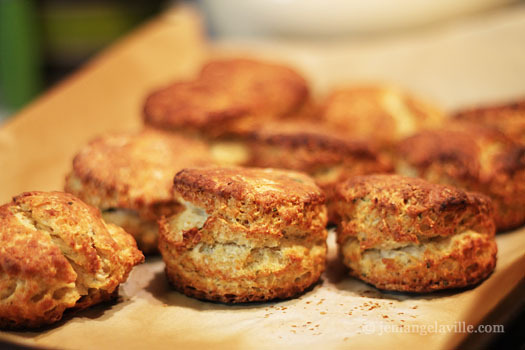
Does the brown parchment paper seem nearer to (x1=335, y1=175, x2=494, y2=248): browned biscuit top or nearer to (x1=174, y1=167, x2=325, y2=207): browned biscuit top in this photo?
(x1=335, y1=175, x2=494, y2=248): browned biscuit top

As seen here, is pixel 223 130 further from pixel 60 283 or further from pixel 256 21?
pixel 256 21

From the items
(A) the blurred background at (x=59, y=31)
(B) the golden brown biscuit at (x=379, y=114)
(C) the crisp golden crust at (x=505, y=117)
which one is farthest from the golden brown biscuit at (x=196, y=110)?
(A) the blurred background at (x=59, y=31)

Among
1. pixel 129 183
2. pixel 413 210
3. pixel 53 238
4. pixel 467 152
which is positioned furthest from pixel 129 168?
pixel 467 152

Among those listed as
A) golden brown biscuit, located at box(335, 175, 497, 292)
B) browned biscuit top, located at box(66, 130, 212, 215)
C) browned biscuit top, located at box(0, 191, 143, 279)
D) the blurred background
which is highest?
the blurred background

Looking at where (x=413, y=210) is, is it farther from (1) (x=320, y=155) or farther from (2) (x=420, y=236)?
(1) (x=320, y=155)

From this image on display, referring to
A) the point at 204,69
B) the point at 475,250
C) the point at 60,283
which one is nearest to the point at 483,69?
the point at 204,69

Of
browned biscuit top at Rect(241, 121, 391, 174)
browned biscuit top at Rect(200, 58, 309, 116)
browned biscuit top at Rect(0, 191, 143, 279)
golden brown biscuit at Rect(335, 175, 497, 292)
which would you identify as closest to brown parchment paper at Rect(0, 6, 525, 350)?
golden brown biscuit at Rect(335, 175, 497, 292)

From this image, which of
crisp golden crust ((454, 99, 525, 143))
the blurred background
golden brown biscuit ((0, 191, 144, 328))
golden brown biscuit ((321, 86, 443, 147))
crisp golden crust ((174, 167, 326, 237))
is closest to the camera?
golden brown biscuit ((0, 191, 144, 328))
